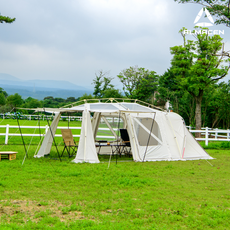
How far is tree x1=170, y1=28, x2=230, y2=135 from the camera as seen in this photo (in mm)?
18663

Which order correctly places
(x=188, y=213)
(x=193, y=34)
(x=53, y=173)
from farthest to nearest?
(x=193, y=34) < (x=53, y=173) < (x=188, y=213)

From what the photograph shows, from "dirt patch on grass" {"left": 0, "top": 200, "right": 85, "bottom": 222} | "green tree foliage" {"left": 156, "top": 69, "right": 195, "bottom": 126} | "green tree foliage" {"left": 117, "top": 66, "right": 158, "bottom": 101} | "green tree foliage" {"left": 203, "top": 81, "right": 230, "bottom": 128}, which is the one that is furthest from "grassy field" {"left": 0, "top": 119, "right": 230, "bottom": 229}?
"green tree foliage" {"left": 117, "top": 66, "right": 158, "bottom": 101}

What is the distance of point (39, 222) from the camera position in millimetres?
3898

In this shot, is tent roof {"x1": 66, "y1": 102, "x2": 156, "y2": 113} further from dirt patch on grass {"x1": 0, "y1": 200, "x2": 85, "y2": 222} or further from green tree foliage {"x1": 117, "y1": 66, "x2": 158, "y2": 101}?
green tree foliage {"x1": 117, "y1": 66, "x2": 158, "y2": 101}

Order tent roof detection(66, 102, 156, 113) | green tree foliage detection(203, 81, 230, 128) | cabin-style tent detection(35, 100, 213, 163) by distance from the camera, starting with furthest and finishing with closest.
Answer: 1. green tree foliage detection(203, 81, 230, 128)
2. cabin-style tent detection(35, 100, 213, 163)
3. tent roof detection(66, 102, 156, 113)

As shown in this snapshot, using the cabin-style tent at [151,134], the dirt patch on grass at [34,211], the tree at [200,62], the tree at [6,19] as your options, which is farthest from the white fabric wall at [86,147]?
the tree at [200,62]

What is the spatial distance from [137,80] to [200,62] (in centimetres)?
2277

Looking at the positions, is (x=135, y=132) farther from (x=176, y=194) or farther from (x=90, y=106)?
(x=176, y=194)

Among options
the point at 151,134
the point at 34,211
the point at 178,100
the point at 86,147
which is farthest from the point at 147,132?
the point at 178,100

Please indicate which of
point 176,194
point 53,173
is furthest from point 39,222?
point 53,173

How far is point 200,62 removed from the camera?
1878 centimetres

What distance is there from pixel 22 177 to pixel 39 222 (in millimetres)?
2794

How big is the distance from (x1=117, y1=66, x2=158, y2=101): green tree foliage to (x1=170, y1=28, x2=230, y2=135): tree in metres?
19.1

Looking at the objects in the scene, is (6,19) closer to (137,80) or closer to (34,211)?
(34,211)
